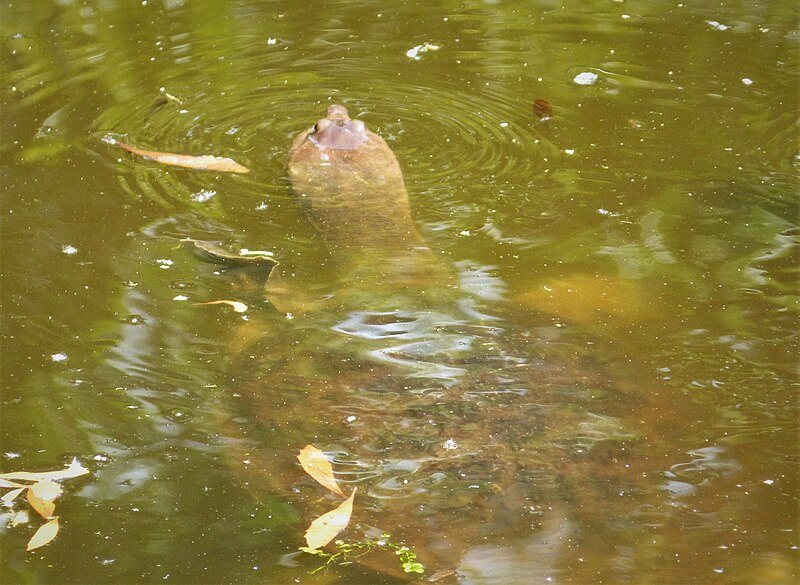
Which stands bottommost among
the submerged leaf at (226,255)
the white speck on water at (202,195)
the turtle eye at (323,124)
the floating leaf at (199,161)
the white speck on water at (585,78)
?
the submerged leaf at (226,255)

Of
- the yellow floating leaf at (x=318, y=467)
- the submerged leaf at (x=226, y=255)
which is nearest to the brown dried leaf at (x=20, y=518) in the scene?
the yellow floating leaf at (x=318, y=467)

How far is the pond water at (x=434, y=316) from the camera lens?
232 centimetres

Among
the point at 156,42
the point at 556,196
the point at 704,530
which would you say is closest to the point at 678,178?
the point at 556,196

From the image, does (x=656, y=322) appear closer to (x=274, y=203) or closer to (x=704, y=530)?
(x=704, y=530)

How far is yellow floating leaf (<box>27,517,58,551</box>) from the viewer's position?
92.1 inches

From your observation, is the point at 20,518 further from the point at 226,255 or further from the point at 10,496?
the point at 226,255

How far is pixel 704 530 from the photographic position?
2252 mm

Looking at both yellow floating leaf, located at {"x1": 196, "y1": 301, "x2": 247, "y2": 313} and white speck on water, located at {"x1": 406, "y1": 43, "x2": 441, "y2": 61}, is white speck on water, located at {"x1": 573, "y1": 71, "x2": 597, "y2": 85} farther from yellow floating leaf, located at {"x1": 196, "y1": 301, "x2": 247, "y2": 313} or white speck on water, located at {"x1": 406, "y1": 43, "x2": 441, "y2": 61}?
yellow floating leaf, located at {"x1": 196, "y1": 301, "x2": 247, "y2": 313}

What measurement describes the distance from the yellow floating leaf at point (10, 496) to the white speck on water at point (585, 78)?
3293 mm

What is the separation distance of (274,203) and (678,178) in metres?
1.65

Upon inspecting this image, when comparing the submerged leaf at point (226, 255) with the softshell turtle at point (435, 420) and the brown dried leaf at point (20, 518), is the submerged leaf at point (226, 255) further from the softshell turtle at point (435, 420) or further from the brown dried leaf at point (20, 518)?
the brown dried leaf at point (20, 518)

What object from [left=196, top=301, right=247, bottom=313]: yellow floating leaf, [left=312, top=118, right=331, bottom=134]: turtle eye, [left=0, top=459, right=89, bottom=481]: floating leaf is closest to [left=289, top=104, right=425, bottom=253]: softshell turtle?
[left=312, top=118, right=331, bottom=134]: turtle eye

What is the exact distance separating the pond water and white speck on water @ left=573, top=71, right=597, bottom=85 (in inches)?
2.0

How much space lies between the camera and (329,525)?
7.63ft
